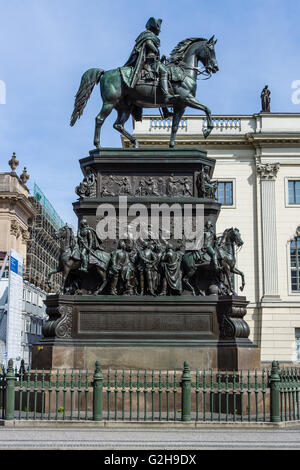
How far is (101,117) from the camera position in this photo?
747 inches

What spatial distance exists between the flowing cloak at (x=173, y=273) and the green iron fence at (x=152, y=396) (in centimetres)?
221

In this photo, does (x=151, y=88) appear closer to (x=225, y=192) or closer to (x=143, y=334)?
(x=143, y=334)

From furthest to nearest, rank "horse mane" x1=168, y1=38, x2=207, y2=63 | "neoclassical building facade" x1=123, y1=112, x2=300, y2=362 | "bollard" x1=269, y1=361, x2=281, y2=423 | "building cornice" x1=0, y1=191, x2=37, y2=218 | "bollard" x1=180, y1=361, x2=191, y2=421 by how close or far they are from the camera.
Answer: "building cornice" x1=0, y1=191, x2=37, y2=218, "neoclassical building facade" x1=123, y1=112, x2=300, y2=362, "horse mane" x1=168, y1=38, x2=207, y2=63, "bollard" x1=269, y1=361, x2=281, y2=423, "bollard" x1=180, y1=361, x2=191, y2=421

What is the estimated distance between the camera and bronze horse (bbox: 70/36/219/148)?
1878 cm

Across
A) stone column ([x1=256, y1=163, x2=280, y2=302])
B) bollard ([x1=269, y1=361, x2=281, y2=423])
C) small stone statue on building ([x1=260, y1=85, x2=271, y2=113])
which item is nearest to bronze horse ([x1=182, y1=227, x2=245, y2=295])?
bollard ([x1=269, y1=361, x2=281, y2=423])

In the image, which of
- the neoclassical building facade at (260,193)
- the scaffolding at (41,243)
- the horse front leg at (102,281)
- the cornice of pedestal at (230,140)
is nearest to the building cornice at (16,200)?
the scaffolding at (41,243)

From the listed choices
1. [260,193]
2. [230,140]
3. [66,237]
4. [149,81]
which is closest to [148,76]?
[149,81]

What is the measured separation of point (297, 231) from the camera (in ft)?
177

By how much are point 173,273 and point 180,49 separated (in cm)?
677

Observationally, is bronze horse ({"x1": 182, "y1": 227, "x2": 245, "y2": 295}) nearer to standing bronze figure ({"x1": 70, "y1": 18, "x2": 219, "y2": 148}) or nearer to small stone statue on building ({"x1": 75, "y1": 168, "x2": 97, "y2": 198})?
small stone statue on building ({"x1": 75, "y1": 168, "x2": 97, "y2": 198})

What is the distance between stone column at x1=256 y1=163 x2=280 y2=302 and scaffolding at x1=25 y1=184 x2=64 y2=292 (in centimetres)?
3437

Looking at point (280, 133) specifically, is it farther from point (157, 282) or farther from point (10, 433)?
point (10, 433)

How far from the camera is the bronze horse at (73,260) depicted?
16.8 meters

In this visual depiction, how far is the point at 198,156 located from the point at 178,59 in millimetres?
3086
